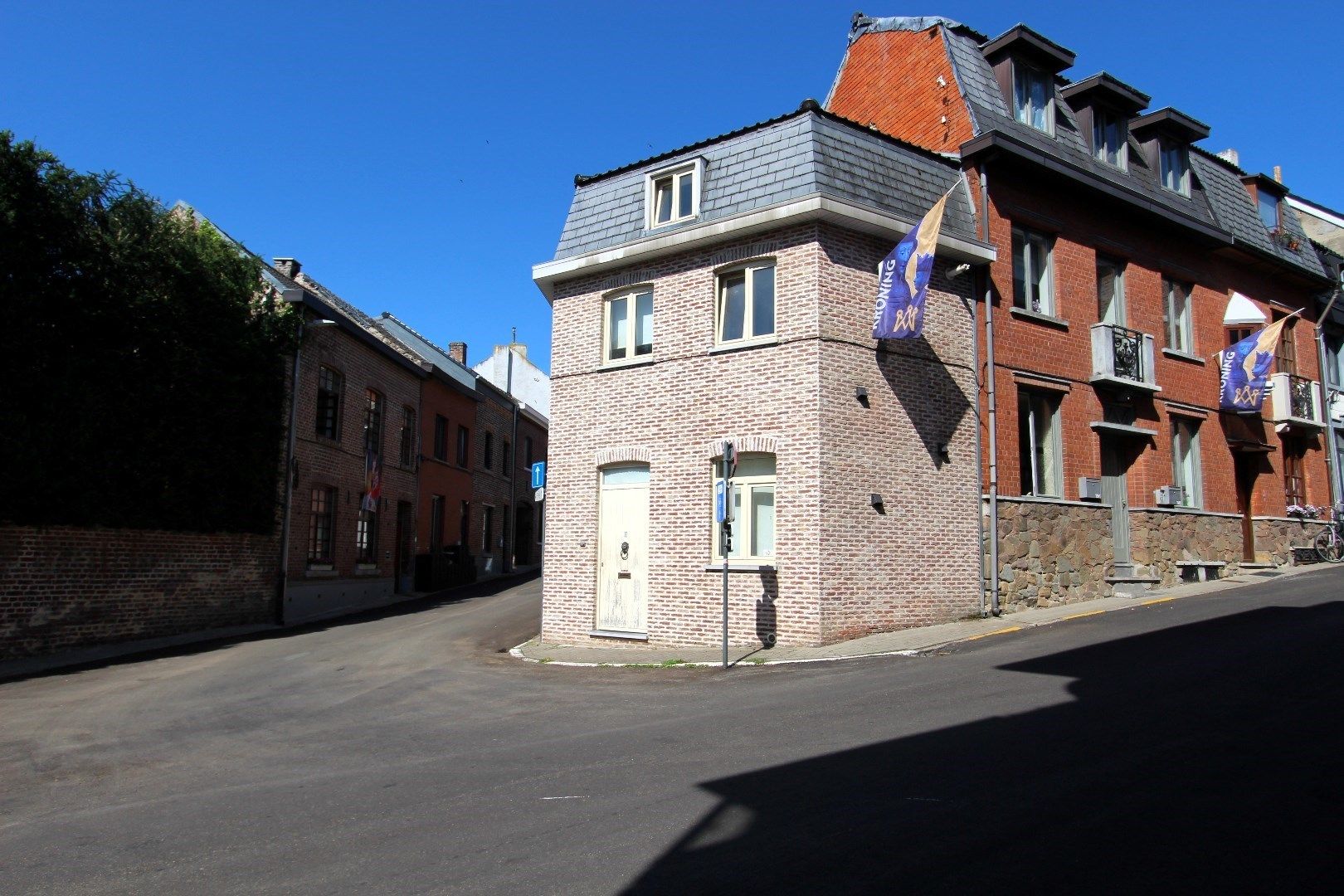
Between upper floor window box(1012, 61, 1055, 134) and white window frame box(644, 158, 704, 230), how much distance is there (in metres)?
6.16

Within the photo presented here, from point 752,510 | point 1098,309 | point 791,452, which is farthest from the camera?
point 1098,309

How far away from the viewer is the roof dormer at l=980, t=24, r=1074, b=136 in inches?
690

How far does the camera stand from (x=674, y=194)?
15969mm

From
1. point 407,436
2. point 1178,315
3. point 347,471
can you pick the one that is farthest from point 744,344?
point 407,436

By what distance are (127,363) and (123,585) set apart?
12.4ft

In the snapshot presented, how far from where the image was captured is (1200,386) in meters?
19.9

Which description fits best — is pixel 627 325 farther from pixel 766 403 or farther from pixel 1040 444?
pixel 1040 444

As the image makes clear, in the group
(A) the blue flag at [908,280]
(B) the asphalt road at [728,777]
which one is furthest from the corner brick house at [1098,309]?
(B) the asphalt road at [728,777]

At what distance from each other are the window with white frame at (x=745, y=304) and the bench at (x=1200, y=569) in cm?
971

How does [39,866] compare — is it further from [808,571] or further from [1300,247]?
[1300,247]

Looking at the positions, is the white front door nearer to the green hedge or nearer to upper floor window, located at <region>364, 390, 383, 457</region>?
the green hedge

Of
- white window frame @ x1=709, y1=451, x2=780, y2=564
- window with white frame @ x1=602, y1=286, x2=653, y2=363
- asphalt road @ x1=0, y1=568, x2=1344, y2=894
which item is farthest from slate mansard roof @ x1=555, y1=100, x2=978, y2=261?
asphalt road @ x1=0, y1=568, x2=1344, y2=894

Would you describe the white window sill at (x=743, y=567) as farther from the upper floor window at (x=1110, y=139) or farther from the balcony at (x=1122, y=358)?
the upper floor window at (x=1110, y=139)

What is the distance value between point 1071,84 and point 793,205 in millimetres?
8137
